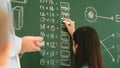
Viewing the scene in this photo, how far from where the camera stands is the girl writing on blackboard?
2109 millimetres

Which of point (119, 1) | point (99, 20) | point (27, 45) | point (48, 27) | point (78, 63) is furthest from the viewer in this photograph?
point (119, 1)

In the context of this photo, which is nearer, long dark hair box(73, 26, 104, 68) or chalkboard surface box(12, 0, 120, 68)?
chalkboard surface box(12, 0, 120, 68)

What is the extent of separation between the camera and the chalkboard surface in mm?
1836

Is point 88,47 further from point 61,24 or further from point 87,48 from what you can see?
point 61,24

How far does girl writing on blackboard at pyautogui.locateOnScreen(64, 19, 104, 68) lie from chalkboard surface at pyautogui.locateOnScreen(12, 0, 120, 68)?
53mm

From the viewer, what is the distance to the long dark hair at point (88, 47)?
212cm

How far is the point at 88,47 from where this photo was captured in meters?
2.14

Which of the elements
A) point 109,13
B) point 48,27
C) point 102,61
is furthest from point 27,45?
point 109,13

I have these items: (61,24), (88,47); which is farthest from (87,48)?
(61,24)

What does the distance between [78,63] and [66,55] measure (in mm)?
107

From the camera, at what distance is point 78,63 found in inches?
82.1

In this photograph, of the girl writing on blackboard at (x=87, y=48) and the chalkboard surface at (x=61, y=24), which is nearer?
the chalkboard surface at (x=61, y=24)

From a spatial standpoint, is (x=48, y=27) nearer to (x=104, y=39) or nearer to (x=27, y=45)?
(x=104, y=39)

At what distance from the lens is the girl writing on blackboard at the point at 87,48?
211 cm
